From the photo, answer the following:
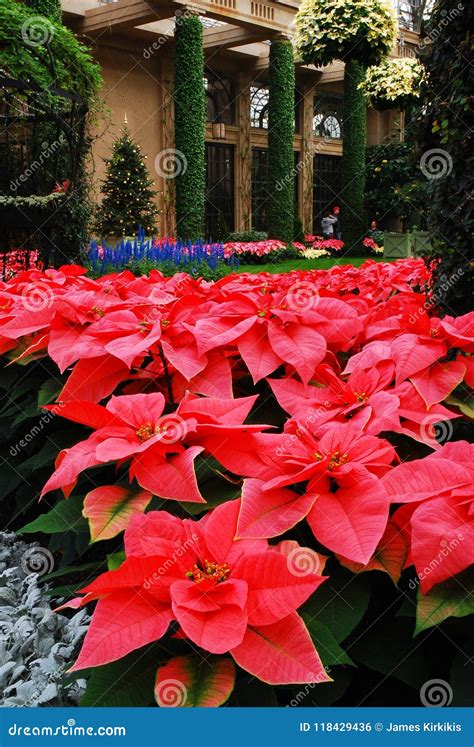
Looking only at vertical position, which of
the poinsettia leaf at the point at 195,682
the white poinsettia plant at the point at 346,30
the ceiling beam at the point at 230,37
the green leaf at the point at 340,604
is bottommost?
the poinsettia leaf at the point at 195,682

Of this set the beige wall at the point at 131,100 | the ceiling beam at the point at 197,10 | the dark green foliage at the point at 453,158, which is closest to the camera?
the dark green foliage at the point at 453,158

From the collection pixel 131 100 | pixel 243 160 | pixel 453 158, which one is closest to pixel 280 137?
pixel 243 160

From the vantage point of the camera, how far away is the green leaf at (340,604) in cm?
87

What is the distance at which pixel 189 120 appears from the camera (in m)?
15.3

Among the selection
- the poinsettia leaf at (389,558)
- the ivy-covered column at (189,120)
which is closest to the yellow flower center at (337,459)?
the poinsettia leaf at (389,558)

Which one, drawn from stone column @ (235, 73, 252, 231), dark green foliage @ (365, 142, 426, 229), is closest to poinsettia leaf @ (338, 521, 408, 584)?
dark green foliage @ (365, 142, 426, 229)

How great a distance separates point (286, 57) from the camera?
17.5 meters

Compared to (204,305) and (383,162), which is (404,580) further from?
(383,162)

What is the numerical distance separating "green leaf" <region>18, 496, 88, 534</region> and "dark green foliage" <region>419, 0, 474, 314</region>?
4.10 feet

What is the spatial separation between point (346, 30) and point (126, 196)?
668 cm

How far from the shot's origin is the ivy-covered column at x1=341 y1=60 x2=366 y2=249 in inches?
754

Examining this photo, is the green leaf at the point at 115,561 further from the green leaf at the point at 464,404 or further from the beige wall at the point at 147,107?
the beige wall at the point at 147,107

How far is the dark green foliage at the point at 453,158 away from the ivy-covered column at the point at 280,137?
15.6 m

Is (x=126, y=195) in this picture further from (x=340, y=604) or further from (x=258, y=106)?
(x=340, y=604)
